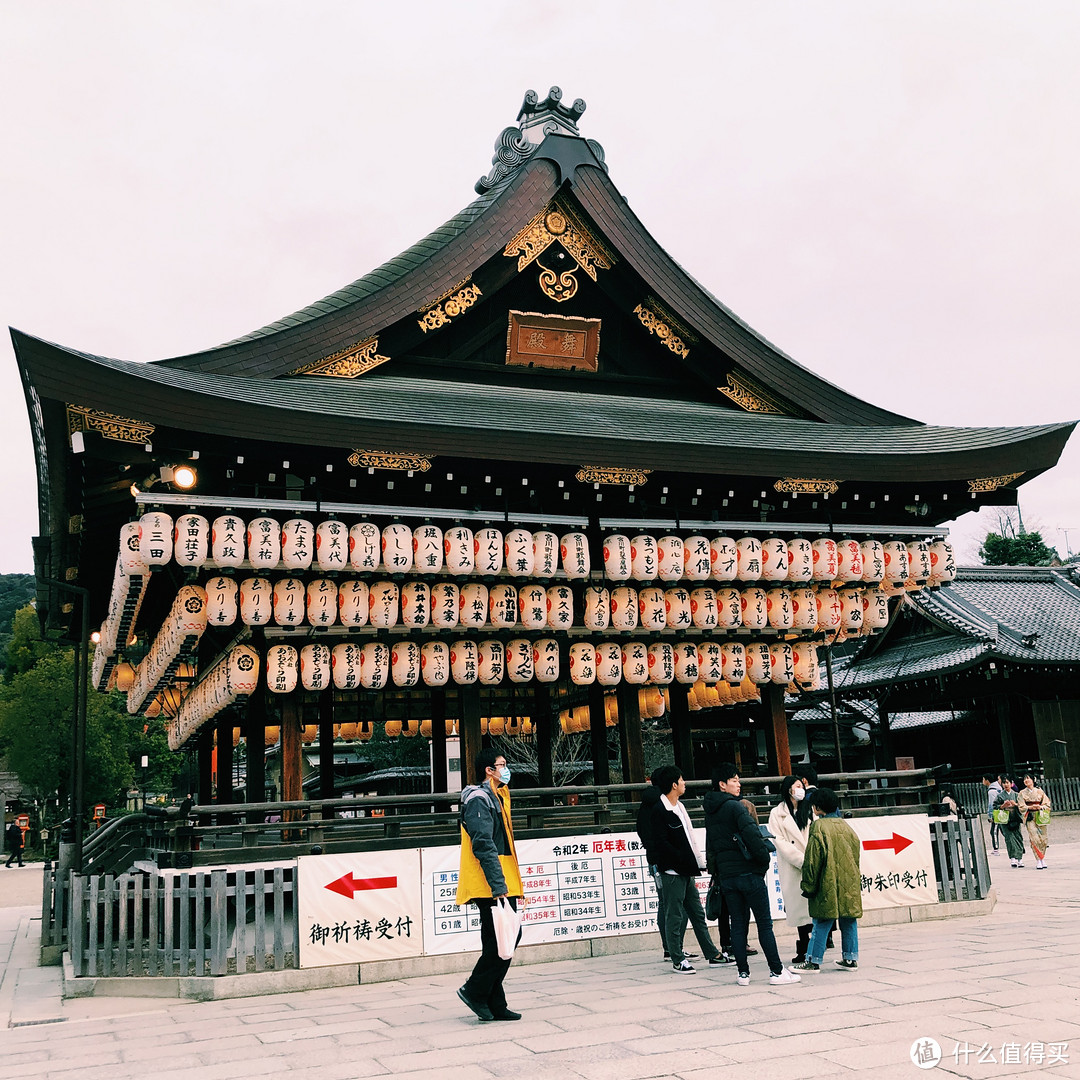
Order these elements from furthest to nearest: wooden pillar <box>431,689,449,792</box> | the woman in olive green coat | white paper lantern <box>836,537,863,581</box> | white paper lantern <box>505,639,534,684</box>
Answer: wooden pillar <box>431,689,449,792</box> → white paper lantern <box>836,537,863,581</box> → white paper lantern <box>505,639,534,684</box> → the woman in olive green coat

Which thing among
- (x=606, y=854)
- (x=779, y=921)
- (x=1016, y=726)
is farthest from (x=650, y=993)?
(x=1016, y=726)

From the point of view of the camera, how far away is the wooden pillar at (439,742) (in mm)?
14766

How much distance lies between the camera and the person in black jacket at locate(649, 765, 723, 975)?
9508mm

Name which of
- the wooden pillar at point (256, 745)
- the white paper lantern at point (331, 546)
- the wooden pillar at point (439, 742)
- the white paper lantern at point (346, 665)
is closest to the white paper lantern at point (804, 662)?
the wooden pillar at point (439, 742)

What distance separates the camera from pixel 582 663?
13492 mm

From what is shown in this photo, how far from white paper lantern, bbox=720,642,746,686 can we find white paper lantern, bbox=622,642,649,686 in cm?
129

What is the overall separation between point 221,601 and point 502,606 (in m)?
3.53

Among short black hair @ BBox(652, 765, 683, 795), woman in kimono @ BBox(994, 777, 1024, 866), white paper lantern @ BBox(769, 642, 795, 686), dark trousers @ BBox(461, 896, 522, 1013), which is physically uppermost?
white paper lantern @ BBox(769, 642, 795, 686)

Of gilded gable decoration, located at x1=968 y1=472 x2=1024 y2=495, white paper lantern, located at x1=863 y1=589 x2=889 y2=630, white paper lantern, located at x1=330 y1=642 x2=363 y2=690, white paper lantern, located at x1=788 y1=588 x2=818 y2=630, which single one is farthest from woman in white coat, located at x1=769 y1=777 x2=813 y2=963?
gilded gable decoration, located at x1=968 y1=472 x2=1024 y2=495

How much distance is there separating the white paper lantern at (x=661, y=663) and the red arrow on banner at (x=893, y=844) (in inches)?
132

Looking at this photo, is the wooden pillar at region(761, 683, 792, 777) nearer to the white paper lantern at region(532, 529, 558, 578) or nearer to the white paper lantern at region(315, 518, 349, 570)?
the white paper lantern at region(532, 529, 558, 578)

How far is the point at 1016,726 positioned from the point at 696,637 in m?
21.4

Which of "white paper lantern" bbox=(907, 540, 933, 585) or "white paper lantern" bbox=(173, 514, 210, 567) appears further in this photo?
"white paper lantern" bbox=(907, 540, 933, 585)

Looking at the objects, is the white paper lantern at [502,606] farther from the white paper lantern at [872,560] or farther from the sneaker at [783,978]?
the sneaker at [783,978]
